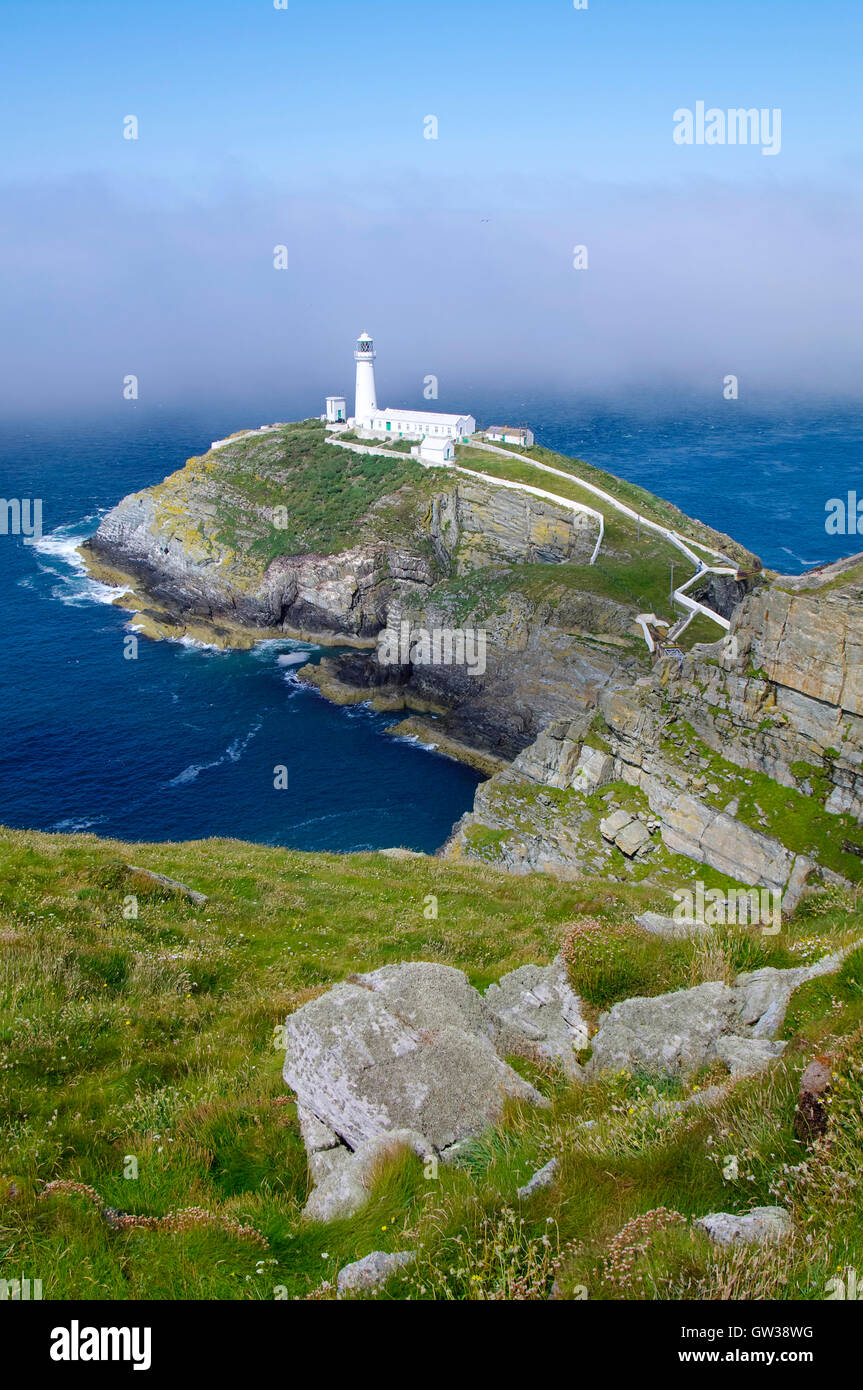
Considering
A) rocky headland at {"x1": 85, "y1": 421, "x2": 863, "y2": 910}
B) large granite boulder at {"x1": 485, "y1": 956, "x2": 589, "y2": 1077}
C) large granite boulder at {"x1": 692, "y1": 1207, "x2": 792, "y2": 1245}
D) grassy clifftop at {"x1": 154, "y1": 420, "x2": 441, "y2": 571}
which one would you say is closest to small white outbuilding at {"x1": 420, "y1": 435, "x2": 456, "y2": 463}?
rocky headland at {"x1": 85, "y1": 421, "x2": 863, "y2": 910}

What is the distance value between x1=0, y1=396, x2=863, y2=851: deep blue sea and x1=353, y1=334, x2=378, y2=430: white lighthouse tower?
111 ft

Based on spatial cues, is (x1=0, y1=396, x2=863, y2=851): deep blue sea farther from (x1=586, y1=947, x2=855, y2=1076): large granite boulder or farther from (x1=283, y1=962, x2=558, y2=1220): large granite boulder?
(x1=586, y1=947, x2=855, y2=1076): large granite boulder

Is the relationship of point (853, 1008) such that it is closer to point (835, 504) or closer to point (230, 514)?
point (230, 514)

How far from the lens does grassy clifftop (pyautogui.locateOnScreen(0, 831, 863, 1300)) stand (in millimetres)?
5559

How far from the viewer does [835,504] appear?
10281cm

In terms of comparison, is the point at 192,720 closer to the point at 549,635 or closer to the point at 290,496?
the point at 549,635

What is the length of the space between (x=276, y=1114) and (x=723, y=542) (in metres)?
74.6

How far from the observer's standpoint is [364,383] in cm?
9781

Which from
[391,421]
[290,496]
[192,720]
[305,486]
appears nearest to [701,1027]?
[192,720]

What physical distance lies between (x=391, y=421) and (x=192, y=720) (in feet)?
163

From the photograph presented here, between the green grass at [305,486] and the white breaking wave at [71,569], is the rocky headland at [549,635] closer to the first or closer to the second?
the green grass at [305,486]

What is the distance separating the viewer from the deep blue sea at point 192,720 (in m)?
48.9
